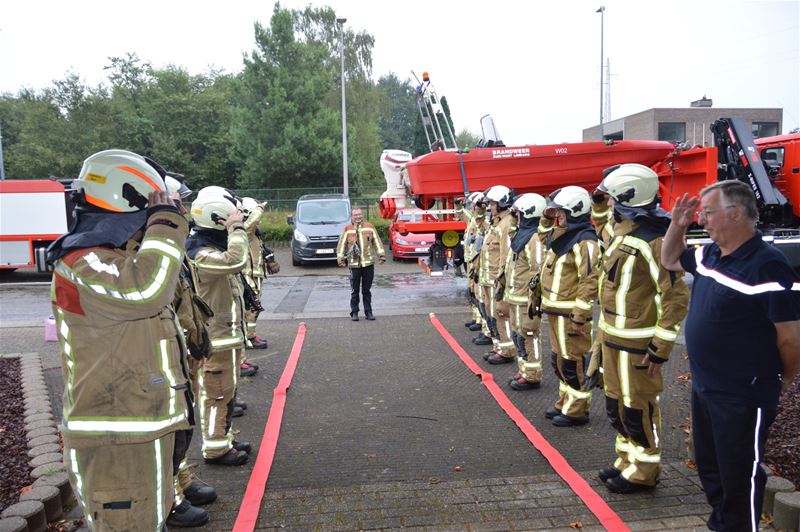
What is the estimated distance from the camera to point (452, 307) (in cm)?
1102

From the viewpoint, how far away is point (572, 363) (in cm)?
520

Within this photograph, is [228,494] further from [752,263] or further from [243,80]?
[243,80]

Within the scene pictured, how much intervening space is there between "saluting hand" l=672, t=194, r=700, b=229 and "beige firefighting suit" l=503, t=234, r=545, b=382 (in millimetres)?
2761

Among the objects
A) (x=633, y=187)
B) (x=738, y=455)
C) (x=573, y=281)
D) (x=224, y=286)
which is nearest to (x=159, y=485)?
(x=224, y=286)

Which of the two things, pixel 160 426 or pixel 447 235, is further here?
pixel 447 235

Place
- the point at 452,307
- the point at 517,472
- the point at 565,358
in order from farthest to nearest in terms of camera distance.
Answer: the point at 452,307 → the point at 565,358 → the point at 517,472

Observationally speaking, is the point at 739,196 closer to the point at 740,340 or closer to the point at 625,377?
the point at 740,340

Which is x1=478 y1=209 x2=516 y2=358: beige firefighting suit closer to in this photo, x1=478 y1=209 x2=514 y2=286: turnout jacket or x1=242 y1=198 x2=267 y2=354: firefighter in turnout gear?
x1=478 y1=209 x2=514 y2=286: turnout jacket

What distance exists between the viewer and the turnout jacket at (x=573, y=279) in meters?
4.89

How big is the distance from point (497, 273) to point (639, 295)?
139 inches

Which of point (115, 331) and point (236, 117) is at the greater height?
point (236, 117)

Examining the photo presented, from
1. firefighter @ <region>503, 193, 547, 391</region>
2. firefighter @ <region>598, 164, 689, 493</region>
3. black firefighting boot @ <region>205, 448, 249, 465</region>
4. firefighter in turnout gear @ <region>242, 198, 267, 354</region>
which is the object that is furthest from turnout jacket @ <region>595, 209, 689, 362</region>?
firefighter in turnout gear @ <region>242, 198, 267, 354</region>

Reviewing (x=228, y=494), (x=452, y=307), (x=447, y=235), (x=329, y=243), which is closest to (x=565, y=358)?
(x=228, y=494)

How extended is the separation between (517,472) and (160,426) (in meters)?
2.67
